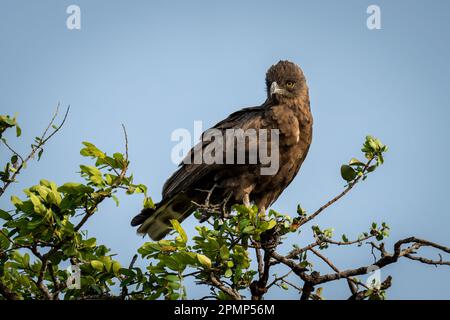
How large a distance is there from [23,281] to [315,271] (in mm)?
2495

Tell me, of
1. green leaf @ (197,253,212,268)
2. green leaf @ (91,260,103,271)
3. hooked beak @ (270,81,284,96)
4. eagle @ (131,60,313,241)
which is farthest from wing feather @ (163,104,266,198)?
green leaf @ (197,253,212,268)

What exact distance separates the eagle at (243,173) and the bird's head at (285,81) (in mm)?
38

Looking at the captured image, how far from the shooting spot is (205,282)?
19.3 feet

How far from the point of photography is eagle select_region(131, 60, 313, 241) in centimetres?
821

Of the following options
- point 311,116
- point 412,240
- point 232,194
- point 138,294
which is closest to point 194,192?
point 232,194

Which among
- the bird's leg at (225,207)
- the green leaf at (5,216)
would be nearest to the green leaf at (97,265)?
the green leaf at (5,216)

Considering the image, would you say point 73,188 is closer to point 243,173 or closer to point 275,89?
point 243,173

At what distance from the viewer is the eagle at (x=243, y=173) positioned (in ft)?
26.9

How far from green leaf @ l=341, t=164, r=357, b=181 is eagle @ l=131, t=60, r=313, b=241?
181cm

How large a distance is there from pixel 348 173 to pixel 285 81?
9.31ft

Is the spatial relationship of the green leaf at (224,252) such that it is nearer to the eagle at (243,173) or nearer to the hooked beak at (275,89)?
the eagle at (243,173)

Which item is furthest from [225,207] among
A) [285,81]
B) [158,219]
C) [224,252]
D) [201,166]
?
[224,252]

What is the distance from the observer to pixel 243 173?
323 inches

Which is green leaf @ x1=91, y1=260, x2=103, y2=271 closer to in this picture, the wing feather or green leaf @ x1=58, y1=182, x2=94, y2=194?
green leaf @ x1=58, y1=182, x2=94, y2=194
